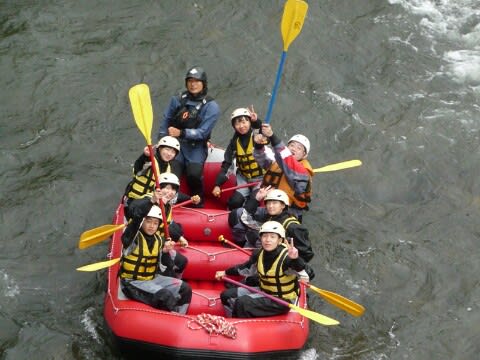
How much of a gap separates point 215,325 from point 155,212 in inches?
38.9

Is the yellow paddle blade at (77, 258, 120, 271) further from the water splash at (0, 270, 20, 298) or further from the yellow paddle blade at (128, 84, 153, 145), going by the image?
the water splash at (0, 270, 20, 298)

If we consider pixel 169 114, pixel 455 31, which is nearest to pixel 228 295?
pixel 169 114

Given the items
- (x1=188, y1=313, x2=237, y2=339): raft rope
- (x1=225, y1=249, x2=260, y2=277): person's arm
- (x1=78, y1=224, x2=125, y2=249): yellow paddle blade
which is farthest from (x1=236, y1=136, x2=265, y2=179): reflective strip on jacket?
(x1=188, y1=313, x2=237, y2=339): raft rope

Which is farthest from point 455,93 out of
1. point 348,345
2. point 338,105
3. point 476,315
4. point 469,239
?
point 348,345

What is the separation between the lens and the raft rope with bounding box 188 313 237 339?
5.99m

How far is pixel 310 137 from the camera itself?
9750 mm

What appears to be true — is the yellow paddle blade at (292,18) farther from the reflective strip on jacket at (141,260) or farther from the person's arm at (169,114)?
the reflective strip on jacket at (141,260)

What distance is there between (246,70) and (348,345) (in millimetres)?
4701

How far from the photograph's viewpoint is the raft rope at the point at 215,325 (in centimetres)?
599

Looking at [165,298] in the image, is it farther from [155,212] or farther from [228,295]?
[155,212]

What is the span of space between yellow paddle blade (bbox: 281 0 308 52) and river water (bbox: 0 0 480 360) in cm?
214

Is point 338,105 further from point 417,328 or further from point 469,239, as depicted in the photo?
point 417,328

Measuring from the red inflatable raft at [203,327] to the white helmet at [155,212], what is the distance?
2.34ft

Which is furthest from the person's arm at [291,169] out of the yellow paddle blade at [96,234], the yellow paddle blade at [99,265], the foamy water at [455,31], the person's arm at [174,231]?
the foamy water at [455,31]
